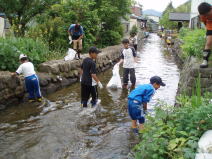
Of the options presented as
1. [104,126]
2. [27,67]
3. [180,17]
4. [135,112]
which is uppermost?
[180,17]

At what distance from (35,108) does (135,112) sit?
11.0ft

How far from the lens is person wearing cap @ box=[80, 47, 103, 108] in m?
6.70

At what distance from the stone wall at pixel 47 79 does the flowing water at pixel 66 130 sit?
1.03 ft

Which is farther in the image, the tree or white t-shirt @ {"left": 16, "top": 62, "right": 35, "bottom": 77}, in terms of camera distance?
the tree

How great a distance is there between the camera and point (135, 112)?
523 centimetres

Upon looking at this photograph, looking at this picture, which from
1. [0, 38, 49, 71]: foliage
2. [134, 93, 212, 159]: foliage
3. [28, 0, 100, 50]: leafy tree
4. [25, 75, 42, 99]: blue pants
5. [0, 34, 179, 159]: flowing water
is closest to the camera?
[134, 93, 212, 159]: foliage

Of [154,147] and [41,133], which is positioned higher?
[154,147]

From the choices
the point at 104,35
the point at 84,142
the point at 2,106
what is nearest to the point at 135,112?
the point at 84,142

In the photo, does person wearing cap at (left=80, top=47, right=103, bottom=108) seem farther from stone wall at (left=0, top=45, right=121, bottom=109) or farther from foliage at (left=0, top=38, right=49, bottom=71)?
foliage at (left=0, top=38, right=49, bottom=71)

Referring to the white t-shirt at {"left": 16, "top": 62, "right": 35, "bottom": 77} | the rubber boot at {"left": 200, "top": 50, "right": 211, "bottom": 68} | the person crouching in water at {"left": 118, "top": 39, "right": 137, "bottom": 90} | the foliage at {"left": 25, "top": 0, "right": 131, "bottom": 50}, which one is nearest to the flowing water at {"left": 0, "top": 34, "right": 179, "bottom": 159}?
the white t-shirt at {"left": 16, "top": 62, "right": 35, "bottom": 77}

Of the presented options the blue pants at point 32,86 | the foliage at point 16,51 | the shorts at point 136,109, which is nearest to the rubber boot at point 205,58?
the shorts at point 136,109

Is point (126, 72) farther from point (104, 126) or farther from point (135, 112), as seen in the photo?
point (135, 112)

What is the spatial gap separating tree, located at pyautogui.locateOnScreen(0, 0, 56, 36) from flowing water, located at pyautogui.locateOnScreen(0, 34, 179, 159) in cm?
973

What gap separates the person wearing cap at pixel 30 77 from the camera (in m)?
7.39
